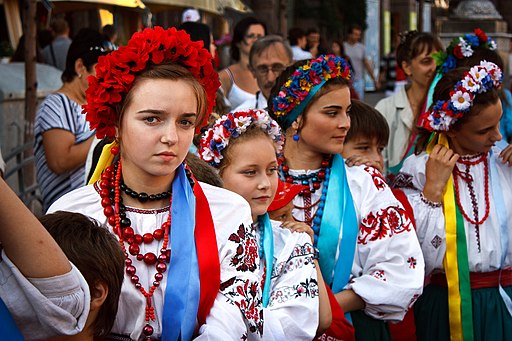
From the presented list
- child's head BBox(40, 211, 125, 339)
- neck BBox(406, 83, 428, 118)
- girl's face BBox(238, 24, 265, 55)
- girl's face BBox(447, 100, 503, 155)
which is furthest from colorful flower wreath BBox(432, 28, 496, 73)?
child's head BBox(40, 211, 125, 339)

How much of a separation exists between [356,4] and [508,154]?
25.7 m

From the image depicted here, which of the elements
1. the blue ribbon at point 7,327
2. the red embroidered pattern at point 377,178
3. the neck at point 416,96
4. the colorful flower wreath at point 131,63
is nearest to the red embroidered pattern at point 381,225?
the red embroidered pattern at point 377,178

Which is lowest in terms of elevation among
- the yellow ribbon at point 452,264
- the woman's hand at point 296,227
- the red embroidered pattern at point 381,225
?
the yellow ribbon at point 452,264

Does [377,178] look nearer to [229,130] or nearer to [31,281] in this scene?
[229,130]

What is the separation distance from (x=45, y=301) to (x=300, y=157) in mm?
2321

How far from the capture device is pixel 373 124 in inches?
197

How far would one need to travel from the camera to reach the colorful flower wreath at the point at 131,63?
3.18 meters

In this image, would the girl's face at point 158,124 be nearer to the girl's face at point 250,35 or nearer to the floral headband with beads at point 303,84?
the floral headband with beads at point 303,84

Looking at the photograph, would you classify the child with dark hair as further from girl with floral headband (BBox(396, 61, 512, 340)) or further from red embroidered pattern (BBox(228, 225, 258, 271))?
girl with floral headband (BBox(396, 61, 512, 340))

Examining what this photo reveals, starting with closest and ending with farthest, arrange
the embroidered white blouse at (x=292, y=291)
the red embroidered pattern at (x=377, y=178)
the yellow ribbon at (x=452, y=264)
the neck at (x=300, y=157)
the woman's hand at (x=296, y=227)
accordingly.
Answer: the embroidered white blouse at (x=292, y=291) < the woman's hand at (x=296, y=227) < the red embroidered pattern at (x=377, y=178) < the neck at (x=300, y=157) < the yellow ribbon at (x=452, y=264)

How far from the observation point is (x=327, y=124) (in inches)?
178

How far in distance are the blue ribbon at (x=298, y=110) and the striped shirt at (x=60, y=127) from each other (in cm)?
157

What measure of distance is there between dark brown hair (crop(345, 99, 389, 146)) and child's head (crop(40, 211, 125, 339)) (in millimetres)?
2315

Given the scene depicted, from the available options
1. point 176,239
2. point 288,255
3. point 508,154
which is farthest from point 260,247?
point 508,154
